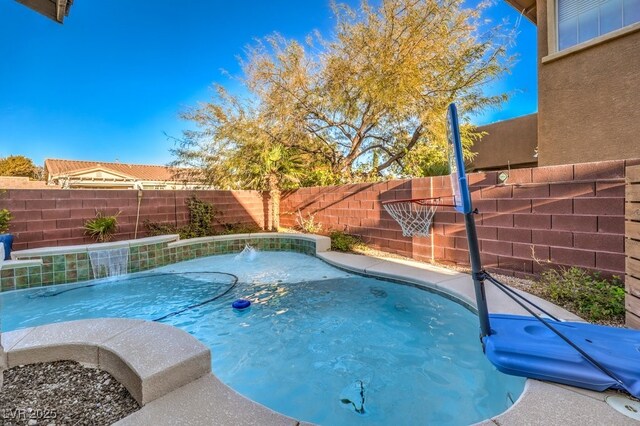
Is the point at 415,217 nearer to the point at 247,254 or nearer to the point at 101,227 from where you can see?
the point at 247,254

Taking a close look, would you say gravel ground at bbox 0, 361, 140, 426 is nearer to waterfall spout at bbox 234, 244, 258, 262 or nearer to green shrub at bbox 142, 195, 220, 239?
waterfall spout at bbox 234, 244, 258, 262

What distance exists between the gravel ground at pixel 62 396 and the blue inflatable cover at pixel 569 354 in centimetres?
230

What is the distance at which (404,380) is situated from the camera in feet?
7.95

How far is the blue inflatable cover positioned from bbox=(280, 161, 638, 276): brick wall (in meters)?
1.56

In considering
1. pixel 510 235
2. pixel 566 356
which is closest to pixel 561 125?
pixel 510 235

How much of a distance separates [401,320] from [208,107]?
8.55m

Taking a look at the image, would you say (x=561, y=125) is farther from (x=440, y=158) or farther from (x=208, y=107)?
(x=208, y=107)

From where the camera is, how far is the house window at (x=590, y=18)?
182 inches

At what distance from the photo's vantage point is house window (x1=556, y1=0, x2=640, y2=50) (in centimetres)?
463

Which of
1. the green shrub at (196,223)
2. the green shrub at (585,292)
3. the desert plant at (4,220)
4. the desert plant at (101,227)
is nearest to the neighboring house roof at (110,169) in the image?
the green shrub at (196,223)

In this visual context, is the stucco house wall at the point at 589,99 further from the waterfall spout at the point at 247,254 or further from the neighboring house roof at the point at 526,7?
the waterfall spout at the point at 247,254

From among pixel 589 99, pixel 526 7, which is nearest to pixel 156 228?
pixel 589 99

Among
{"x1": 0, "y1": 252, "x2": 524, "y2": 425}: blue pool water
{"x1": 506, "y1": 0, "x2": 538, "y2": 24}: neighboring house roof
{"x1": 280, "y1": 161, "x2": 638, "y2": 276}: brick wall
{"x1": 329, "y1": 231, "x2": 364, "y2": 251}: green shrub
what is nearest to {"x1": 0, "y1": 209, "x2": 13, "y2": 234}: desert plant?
{"x1": 0, "y1": 252, "x2": 524, "y2": 425}: blue pool water

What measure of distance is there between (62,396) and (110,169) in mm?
20755
